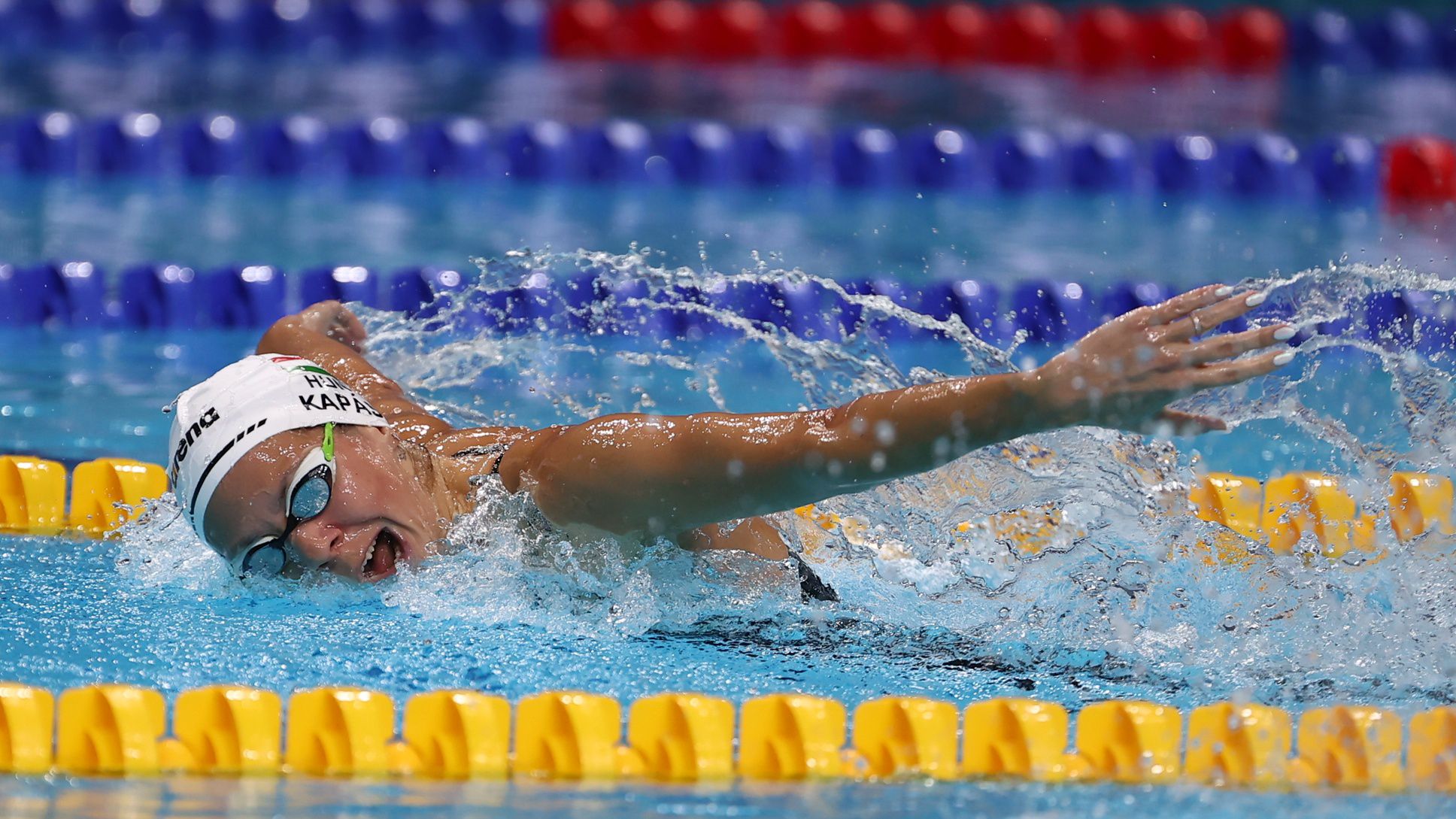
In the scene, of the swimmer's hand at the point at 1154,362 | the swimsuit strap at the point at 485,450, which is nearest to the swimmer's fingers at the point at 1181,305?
the swimmer's hand at the point at 1154,362

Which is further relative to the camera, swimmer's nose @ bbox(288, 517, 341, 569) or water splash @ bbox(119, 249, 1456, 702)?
water splash @ bbox(119, 249, 1456, 702)

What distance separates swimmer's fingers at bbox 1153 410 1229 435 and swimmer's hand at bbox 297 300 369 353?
6.41ft

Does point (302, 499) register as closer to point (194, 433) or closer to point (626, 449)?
point (194, 433)

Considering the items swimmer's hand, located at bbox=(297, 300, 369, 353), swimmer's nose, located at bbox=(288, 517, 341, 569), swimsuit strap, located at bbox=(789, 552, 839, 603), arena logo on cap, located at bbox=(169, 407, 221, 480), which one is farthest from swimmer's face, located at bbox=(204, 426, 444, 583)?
swimmer's hand, located at bbox=(297, 300, 369, 353)

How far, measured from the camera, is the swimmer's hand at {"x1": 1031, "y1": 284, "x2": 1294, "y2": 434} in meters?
1.84

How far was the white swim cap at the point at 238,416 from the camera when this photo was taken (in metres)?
2.45

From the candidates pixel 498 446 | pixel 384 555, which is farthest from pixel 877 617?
pixel 384 555

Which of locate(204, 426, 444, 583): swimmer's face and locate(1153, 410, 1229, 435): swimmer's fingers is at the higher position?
locate(204, 426, 444, 583): swimmer's face

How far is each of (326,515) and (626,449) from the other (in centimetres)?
49

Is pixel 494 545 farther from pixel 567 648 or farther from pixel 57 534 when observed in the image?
pixel 57 534

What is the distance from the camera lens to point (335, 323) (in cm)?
349

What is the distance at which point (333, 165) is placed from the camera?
6.25 meters

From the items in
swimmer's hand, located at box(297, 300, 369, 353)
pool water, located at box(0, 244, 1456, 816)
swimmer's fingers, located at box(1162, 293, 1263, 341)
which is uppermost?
swimmer's hand, located at box(297, 300, 369, 353)

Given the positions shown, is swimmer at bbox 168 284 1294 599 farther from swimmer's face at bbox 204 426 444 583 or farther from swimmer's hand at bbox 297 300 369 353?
swimmer's hand at bbox 297 300 369 353
